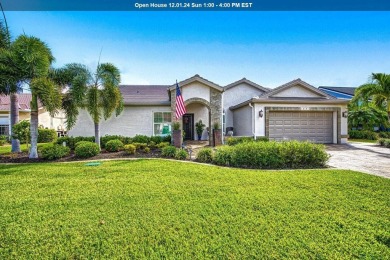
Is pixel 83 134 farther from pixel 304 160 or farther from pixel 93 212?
pixel 304 160

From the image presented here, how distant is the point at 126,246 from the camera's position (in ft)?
10.1

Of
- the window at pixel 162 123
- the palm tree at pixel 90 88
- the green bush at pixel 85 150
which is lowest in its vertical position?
the green bush at pixel 85 150

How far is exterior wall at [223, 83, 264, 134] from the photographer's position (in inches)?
770

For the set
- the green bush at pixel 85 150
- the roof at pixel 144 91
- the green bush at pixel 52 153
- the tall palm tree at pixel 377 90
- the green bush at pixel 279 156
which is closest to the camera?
the green bush at pixel 279 156

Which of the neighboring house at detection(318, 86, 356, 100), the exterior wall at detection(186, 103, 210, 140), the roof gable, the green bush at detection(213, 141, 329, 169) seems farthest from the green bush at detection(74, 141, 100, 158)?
the neighboring house at detection(318, 86, 356, 100)

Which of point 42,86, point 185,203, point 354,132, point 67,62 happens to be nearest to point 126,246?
point 185,203

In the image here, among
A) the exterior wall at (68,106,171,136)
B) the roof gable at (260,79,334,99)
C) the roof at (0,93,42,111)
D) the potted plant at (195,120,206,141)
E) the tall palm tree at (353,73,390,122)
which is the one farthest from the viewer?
the roof at (0,93,42,111)

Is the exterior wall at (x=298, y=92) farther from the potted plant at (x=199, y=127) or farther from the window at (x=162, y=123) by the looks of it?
the window at (x=162, y=123)

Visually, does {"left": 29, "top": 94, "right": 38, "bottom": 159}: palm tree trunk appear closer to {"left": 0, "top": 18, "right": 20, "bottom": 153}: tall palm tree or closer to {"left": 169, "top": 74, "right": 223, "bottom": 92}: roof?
{"left": 0, "top": 18, "right": 20, "bottom": 153}: tall palm tree

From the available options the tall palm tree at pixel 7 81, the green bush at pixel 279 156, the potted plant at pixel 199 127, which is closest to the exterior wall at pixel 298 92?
the potted plant at pixel 199 127

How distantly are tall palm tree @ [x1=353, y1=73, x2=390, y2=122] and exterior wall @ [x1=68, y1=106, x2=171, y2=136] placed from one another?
45.9 feet

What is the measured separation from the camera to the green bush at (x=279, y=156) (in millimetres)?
7934

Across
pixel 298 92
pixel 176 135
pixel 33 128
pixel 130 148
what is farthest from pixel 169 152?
pixel 298 92

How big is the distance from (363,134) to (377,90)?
842 centimetres
